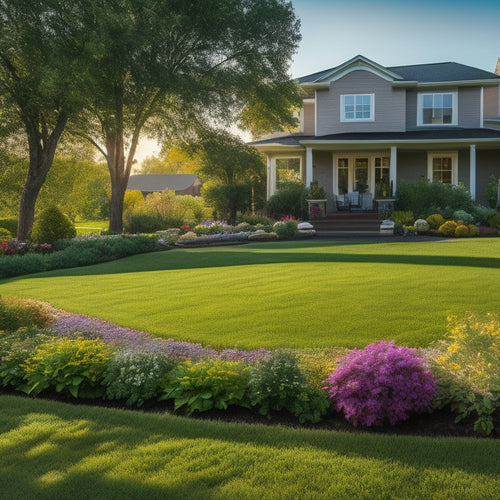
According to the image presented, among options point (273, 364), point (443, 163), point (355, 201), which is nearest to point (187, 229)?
point (355, 201)

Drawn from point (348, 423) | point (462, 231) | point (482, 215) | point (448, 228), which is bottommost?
point (348, 423)

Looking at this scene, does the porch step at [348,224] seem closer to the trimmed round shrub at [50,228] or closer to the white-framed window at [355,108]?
the white-framed window at [355,108]

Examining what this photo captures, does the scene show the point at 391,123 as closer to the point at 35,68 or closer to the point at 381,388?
the point at 35,68

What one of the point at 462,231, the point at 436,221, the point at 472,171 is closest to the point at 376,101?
the point at 472,171

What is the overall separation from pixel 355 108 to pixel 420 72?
14.6 feet

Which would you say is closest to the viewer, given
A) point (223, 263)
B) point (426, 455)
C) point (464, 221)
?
point (426, 455)

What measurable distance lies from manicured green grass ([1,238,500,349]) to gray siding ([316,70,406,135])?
441 inches

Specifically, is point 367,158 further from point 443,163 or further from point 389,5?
point 389,5

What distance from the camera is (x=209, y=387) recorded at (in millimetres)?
4773

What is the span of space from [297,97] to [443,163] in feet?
25.0

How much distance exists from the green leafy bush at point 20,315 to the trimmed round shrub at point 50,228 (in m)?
11.0

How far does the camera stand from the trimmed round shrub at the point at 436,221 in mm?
19688

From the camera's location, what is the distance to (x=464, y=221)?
19562 mm

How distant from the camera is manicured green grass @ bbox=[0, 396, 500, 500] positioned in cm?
329
